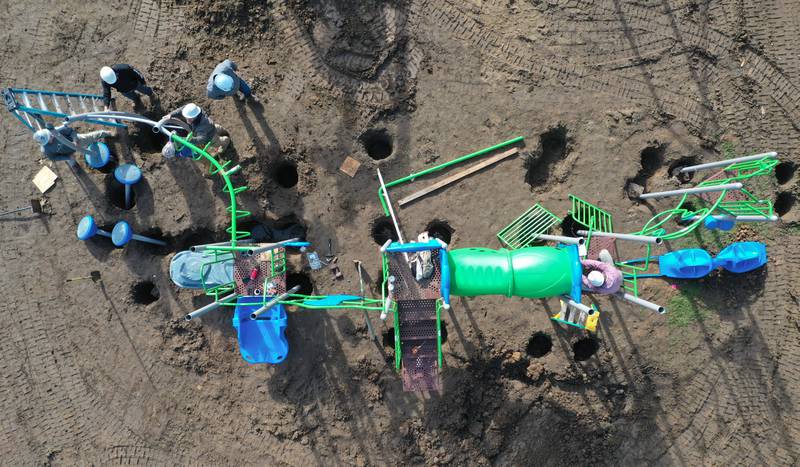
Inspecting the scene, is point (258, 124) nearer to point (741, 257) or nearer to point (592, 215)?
point (592, 215)

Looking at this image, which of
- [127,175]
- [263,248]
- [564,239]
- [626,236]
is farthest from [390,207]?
[127,175]

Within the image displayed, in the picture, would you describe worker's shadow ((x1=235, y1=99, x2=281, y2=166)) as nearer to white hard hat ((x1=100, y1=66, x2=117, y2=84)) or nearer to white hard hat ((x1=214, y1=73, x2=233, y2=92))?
white hard hat ((x1=214, y1=73, x2=233, y2=92))

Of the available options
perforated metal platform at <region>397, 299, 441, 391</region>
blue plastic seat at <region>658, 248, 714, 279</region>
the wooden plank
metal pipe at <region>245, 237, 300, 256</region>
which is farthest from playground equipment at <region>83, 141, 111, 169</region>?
blue plastic seat at <region>658, 248, 714, 279</region>

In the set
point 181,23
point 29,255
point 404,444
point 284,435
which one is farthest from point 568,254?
point 29,255

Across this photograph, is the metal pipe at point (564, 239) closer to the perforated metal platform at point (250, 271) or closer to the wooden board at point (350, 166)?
the wooden board at point (350, 166)

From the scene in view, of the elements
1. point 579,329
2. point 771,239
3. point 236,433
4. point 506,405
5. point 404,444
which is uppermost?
point 771,239

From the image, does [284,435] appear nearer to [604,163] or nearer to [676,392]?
[676,392]

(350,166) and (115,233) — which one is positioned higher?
(350,166)

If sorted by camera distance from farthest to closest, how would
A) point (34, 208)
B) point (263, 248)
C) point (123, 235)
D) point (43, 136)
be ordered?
A: point (34, 208), point (123, 235), point (263, 248), point (43, 136)
